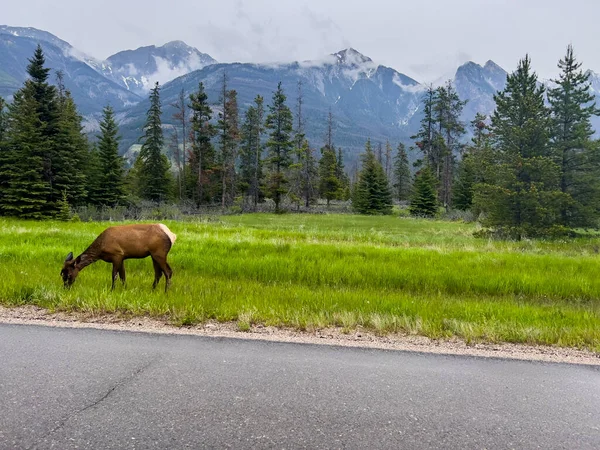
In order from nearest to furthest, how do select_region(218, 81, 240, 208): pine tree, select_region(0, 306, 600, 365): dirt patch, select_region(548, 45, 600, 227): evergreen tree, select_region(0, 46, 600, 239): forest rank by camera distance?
select_region(0, 306, 600, 365): dirt patch, select_region(0, 46, 600, 239): forest, select_region(548, 45, 600, 227): evergreen tree, select_region(218, 81, 240, 208): pine tree

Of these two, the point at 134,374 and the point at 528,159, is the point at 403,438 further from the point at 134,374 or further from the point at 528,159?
the point at 528,159

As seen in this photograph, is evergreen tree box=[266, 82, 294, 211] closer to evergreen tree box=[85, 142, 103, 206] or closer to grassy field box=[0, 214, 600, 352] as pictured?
evergreen tree box=[85, 142, 103, 206]

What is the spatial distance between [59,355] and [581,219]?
3263 cm

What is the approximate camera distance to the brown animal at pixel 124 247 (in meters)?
7.70

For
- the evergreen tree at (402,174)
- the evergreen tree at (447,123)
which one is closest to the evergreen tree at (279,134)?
the evergreen tree at (447,123)

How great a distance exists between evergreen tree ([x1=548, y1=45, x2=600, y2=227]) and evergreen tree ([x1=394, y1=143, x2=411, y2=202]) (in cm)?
4488

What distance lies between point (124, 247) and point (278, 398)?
5.31 m

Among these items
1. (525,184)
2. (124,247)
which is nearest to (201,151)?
(525,184)

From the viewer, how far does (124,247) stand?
769 centimetres

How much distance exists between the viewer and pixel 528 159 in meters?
24.1

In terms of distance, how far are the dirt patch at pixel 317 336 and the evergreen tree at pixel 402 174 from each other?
73448mm

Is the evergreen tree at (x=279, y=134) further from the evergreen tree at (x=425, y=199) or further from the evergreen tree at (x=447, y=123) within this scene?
the evergreen tree at (x=447, y=123)

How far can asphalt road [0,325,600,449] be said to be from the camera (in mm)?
3086

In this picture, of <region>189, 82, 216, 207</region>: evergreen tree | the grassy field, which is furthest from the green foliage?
the grassy field
